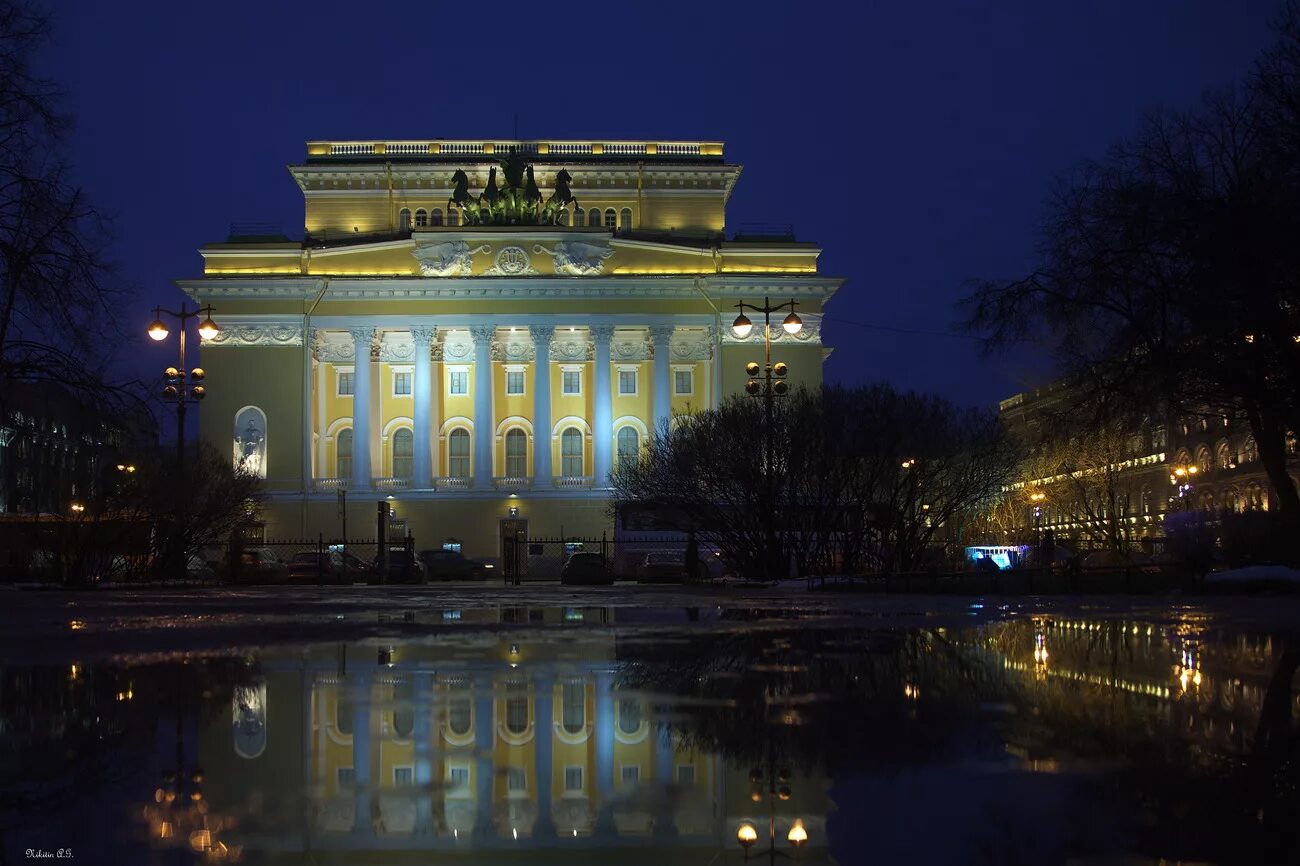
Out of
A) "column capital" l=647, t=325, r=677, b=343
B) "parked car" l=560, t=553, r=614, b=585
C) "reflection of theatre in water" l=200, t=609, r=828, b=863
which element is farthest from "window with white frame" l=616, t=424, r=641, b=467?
"reflection of theatre in water" l=200, t=609, r=828, b=863

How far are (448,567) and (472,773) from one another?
55661 millimetres

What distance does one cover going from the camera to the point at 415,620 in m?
17.7

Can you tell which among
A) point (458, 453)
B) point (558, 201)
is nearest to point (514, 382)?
point (458, 453)

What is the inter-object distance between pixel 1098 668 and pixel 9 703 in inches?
304

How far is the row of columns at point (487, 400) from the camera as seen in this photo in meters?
76.3

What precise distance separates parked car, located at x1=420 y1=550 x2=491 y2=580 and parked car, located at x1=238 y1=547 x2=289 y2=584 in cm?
1056

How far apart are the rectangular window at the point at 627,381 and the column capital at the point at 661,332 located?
11.0 ft

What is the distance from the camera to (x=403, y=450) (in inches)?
3095

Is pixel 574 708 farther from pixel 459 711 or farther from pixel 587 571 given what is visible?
pixel 587 571

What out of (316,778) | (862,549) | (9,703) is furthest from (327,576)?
(316,778)

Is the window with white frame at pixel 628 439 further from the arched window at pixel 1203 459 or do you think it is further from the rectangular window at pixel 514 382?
the arched window at pixel 1203 459

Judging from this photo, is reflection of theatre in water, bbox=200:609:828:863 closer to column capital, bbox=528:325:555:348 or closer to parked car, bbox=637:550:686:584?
parked car, bbox=637:550:686:584

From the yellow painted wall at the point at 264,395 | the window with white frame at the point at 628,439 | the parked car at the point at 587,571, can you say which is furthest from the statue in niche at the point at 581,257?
the parked car at the point at 587,571

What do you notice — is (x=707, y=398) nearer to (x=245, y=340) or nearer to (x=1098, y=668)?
(x=245, y=340)
